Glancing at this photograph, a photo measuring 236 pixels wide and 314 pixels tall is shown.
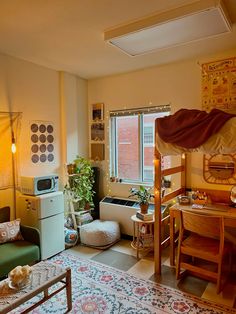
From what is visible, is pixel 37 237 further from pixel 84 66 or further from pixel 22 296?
pixel 84 66

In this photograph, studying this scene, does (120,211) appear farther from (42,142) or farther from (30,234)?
(42,142)

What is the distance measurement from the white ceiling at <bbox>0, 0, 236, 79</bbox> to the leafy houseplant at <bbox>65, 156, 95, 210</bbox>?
1.54 m

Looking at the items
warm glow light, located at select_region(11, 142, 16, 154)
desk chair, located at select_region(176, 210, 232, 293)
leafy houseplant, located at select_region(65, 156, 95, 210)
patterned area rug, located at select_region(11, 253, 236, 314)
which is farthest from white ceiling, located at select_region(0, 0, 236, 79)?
patterned area rug, located at select_region(11, 253, 236, 314)

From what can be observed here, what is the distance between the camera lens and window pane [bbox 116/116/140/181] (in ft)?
13.2

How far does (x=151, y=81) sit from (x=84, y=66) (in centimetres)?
105

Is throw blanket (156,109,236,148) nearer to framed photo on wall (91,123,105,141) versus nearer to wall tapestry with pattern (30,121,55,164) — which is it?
framed photo on wall (91,123,105,141)

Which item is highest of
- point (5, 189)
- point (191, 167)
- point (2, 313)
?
point (191, 167)

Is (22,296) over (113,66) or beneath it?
beneath

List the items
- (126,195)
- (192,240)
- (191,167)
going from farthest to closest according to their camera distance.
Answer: (126,195)
(191,167)
(192,240)

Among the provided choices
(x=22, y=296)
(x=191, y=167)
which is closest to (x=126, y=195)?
(x=191, y=167)

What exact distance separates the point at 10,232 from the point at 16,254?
1.12 ft

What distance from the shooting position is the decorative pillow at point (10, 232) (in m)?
2.77

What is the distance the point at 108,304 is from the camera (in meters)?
2.31

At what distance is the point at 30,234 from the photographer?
9.56 feet
